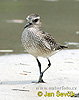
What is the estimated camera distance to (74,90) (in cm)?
660

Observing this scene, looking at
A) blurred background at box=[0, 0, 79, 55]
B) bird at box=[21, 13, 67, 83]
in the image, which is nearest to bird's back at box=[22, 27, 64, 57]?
bird at box=[21, 13, 67, 83]

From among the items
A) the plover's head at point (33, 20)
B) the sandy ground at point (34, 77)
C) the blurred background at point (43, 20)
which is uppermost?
the plover's head at point (33, 20)

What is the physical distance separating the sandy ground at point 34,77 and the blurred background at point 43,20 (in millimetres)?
1031

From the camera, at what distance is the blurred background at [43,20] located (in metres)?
11.1

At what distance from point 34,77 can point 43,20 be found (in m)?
7.39

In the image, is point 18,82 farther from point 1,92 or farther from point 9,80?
point 1,92

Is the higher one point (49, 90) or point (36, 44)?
point (36, 44)

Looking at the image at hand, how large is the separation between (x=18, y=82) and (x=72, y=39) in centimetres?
479

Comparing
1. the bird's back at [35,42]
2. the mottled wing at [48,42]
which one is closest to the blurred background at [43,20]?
the mottled wing at [48,42]

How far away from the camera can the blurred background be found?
11.1 m

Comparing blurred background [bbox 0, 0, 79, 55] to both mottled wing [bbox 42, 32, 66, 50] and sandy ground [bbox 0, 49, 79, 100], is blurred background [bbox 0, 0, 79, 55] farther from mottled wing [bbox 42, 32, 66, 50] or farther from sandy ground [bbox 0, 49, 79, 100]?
mottled wing [bbox 42, 32, 66, 50]

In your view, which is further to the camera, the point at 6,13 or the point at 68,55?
the point at 6,13

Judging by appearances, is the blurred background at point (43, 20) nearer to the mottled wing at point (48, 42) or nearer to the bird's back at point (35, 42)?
the mottled wing at point (48, 42)

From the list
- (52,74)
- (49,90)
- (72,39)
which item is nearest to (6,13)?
(72,39)
